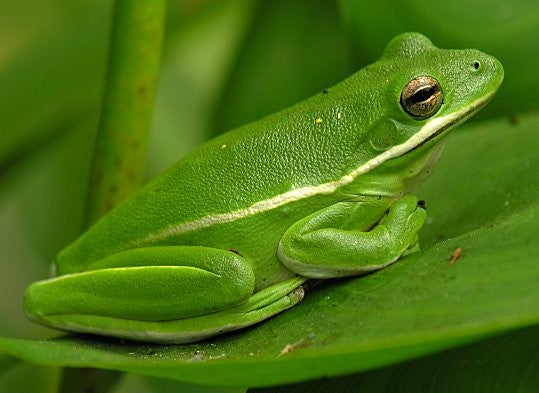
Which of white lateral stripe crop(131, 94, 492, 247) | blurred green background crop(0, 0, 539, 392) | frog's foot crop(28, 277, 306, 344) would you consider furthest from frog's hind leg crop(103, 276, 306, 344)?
blurred green background crop(0, 0, 539, 392)

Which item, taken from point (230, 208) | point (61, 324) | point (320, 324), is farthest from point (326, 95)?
point (61, 324)

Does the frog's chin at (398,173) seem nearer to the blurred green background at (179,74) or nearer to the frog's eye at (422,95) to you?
the frog's eye at (422,95)

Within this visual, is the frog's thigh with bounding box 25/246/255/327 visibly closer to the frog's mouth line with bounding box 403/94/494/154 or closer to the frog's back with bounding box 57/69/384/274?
the frog's back with bounding box 57/69/384/274

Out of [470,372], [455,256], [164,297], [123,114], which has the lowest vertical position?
[470,372]

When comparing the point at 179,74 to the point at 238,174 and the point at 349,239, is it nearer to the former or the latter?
the point at 238,174

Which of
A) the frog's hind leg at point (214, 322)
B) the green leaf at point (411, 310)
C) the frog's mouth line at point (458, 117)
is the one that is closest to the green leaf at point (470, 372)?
the green leaf at point (411, 310)

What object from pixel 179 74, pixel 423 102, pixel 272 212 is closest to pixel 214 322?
pixel 272 212

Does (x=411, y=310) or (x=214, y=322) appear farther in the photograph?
(x=214, y=322)
